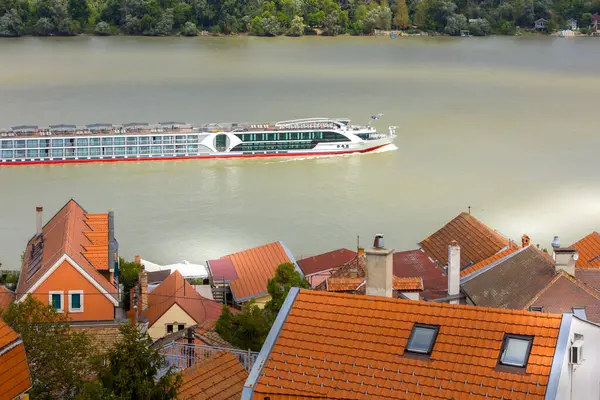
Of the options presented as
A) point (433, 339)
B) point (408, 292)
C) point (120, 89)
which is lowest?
point (120, 89)

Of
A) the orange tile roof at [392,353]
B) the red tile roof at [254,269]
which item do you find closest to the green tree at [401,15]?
the red tile roof at [254,269]

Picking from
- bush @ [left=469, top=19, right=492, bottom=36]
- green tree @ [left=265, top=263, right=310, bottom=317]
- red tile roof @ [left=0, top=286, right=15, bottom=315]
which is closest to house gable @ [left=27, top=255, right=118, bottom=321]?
red tile roof @ [left=0, top=286, right=15, bottom=315]

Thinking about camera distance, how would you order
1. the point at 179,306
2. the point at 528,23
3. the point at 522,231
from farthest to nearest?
1. the point at 528,23
2. the point at 522,231
3. the point at 179,306

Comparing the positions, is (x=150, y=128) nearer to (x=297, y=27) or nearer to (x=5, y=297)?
(x=5, y=297)

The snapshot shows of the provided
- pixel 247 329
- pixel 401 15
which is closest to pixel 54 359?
pixel 247 329

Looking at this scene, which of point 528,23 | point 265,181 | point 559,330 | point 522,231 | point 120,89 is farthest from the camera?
point 528,23

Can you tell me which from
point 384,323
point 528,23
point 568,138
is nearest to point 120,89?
point 568,138

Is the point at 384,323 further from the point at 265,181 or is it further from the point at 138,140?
the point at 138,140
